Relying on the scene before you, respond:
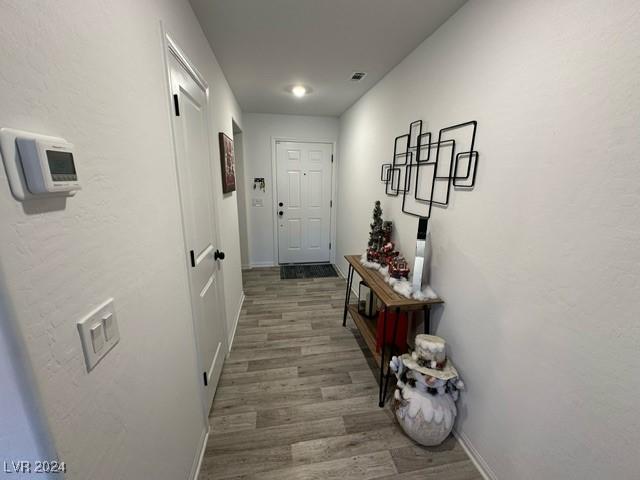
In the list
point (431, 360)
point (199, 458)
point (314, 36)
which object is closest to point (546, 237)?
point (431, 360)

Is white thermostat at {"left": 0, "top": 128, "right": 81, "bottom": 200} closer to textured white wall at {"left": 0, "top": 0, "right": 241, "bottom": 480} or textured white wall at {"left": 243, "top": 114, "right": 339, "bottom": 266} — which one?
textured white wall at {"left": 0, "top": 0, "right": 241, "bottom": 480}

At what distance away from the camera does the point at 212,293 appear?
1.79 metres

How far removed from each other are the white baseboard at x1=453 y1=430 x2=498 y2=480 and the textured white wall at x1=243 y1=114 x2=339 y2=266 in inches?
135

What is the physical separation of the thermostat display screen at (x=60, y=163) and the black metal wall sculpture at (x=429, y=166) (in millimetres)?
1548

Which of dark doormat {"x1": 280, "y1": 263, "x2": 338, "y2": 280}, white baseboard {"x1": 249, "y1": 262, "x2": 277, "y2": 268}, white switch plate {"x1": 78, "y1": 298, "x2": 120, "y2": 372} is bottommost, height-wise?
dark doormat {"x1": 280, "y1": 263, "x2": 338, "y2": 280}

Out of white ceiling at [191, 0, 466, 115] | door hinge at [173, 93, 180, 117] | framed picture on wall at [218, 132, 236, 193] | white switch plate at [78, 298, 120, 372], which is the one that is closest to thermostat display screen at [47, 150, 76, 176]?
white switch plate at [78, 298, 120, 372]

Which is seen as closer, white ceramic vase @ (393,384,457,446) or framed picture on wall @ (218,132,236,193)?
white ceramic vase @ (393,384,457,446)

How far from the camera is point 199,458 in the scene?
1.36 m

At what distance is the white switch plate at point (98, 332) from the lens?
0.59 meters

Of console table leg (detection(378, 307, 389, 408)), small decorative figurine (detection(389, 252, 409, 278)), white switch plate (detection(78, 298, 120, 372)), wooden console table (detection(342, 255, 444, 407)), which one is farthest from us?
small decorative figurine (detection(389, 252, 409, 278))

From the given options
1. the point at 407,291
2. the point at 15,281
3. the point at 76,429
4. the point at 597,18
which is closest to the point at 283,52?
the point at 597,18

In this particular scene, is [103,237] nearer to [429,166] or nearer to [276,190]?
[429,166]

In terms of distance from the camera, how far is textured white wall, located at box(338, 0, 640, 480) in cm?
79

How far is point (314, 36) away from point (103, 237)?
1.76 metres
